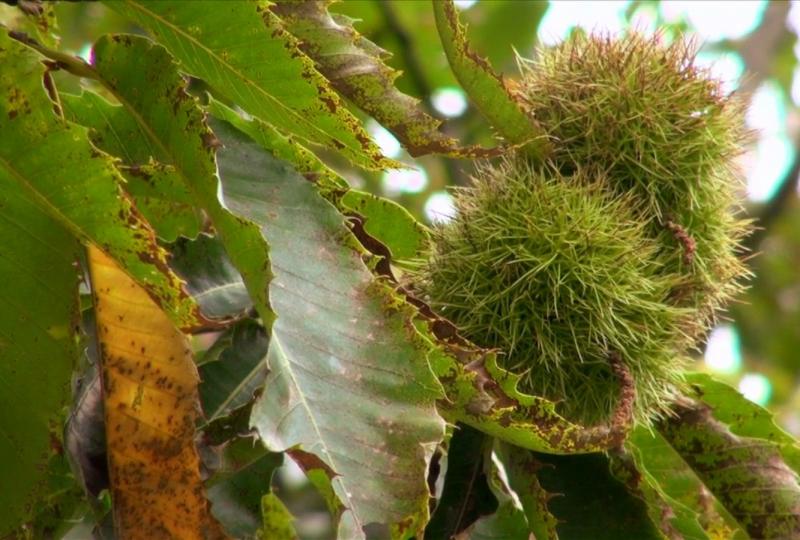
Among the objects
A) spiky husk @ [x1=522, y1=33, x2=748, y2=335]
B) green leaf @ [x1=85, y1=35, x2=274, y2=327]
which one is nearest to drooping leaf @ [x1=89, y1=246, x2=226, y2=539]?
green leaf @ [x1=85, y1=35, x2=274, y2=327]

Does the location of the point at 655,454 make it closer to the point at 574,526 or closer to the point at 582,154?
the point at 574,526

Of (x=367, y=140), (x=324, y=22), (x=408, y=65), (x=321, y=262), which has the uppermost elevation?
(x=408, y=65)

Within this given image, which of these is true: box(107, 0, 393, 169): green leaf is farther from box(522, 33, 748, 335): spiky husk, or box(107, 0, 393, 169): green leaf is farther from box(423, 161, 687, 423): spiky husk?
box(522, 33, 748, 335): spiky husk

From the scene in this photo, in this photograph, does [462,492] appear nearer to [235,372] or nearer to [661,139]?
[235,372]

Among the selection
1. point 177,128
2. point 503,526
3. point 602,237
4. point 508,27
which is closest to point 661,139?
point 602,237

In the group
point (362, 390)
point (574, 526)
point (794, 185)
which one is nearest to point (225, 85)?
point (362, 390)

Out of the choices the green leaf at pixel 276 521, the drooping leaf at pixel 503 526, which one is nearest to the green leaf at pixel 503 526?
the drooping leaf at pixel 503 526
